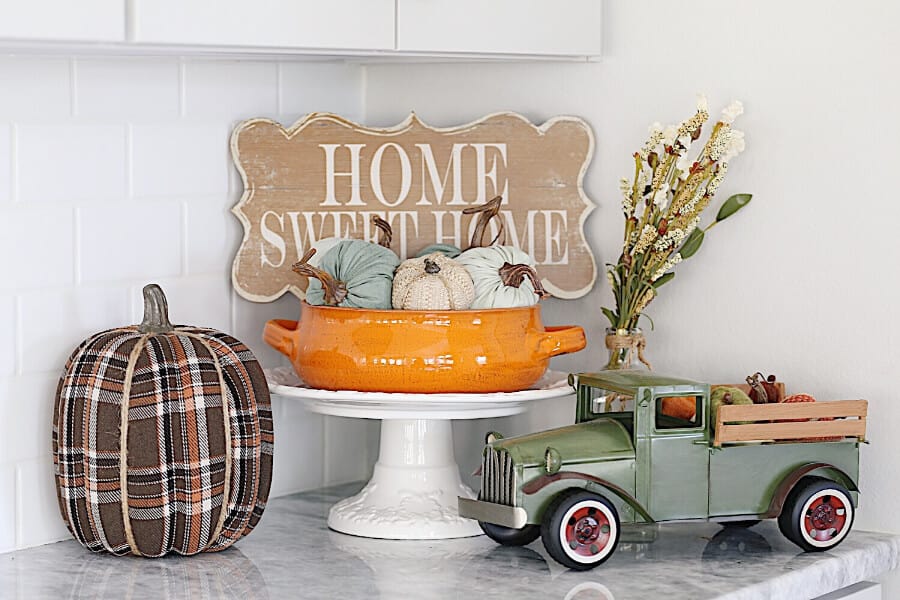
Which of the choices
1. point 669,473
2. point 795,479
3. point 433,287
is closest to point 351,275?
point 433,287

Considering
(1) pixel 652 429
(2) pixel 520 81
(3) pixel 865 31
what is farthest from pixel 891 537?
(2) pixel 520 81

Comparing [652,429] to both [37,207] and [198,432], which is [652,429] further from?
[37,207]

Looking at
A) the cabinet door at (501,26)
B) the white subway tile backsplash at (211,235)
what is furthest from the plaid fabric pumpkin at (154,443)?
the cabinet door at (501,26)

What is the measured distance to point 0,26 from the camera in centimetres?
114

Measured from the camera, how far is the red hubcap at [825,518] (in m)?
1.44

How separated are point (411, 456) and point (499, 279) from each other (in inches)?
9.5

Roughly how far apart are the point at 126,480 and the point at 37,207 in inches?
Answer: 12.9

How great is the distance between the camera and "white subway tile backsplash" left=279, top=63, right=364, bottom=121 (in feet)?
5.82

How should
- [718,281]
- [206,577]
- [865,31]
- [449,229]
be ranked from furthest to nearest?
[449,229] < [718,281] < [865,31] < [206,577]

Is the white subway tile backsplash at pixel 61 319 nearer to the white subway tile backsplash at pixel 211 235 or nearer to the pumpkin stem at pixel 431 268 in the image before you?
the white subway tile backsplash at pixel 211 235

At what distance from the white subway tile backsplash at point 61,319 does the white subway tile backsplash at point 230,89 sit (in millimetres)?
259

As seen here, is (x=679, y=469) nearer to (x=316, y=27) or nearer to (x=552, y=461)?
(x=552, y=461)

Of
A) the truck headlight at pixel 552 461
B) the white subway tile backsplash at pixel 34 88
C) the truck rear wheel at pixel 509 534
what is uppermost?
the white subway tile backsplash at pixel 34 88

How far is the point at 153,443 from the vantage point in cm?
141
